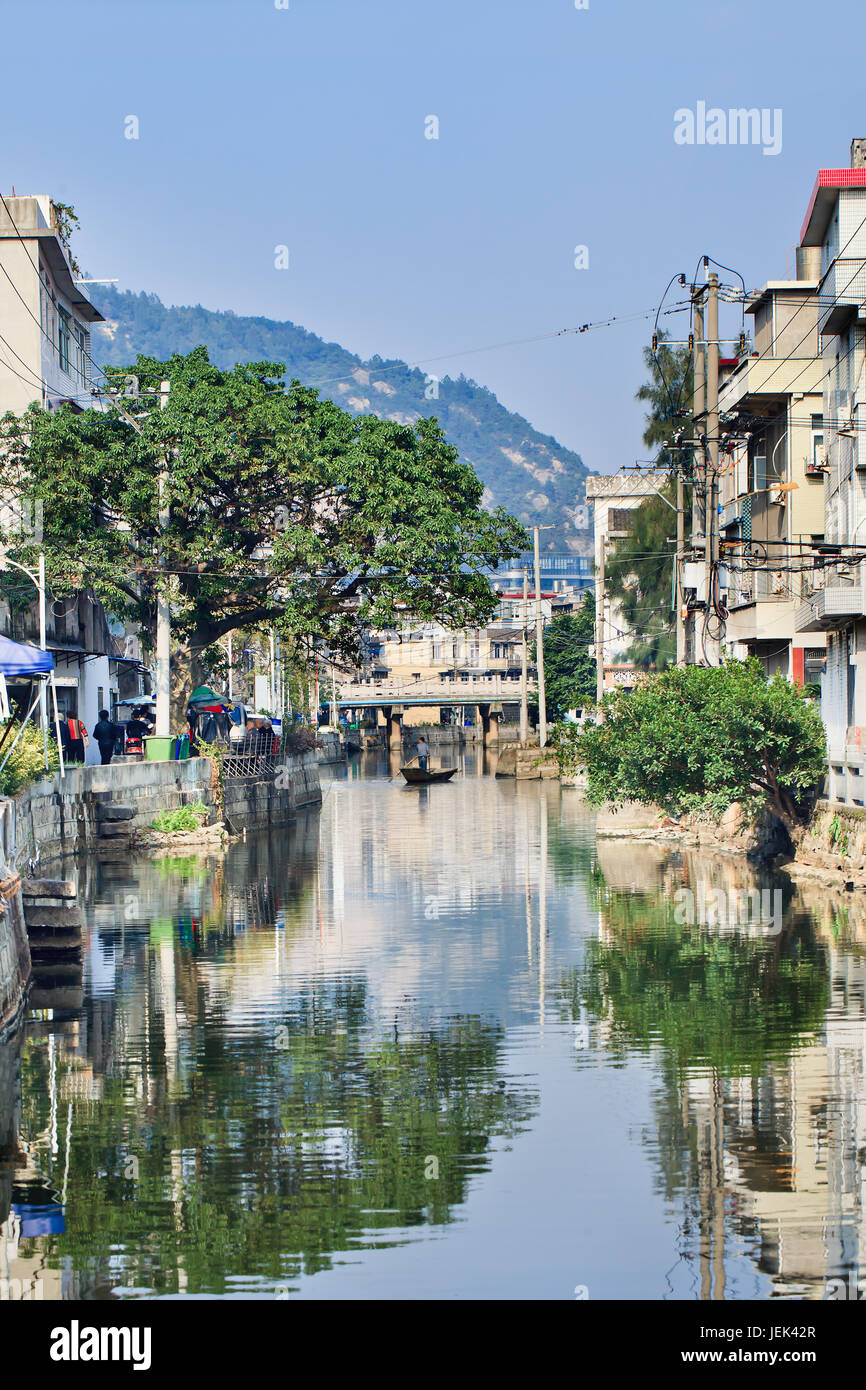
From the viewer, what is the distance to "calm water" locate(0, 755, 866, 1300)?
36.8 ft

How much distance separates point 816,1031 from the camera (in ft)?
58.8

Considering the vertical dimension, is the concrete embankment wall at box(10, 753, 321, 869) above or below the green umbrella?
below

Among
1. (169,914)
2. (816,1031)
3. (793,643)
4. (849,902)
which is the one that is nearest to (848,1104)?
(816,1031)

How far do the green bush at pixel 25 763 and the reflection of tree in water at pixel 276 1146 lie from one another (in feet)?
42.5

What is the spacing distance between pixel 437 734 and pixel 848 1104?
129 meters

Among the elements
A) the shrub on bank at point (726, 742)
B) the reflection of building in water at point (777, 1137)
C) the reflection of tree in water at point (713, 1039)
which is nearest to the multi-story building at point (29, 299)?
the shrub on bank at point (726, 742)

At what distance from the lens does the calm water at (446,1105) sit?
1122 cm

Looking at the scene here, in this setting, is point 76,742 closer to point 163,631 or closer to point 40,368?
point 163,631

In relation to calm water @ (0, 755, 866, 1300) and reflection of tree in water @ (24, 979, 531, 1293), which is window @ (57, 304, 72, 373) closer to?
calm water @ (0, 755, 866, 1300)

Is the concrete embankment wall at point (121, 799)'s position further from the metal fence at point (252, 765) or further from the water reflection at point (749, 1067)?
the water reflection at point (749, 1067)

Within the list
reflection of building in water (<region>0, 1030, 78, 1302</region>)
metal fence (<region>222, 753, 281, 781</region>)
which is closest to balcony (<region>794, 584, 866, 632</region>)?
reflection of building in water (<region>0, 1030, 78, 1302</region>)

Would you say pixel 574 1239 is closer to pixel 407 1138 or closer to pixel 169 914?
pixel 407 1138

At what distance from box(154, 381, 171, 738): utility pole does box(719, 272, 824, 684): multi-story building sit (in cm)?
1521

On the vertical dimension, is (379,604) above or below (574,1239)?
above
